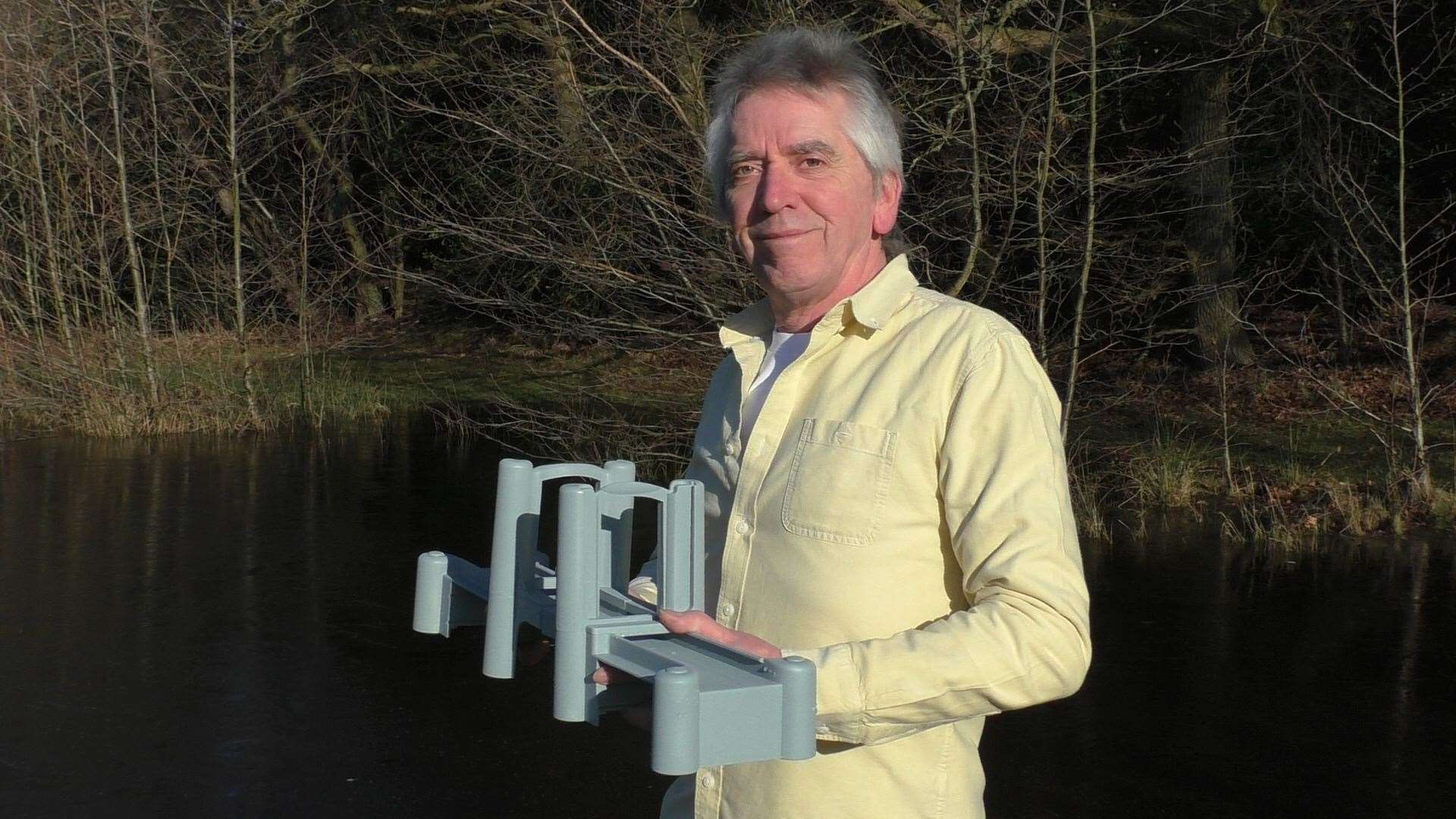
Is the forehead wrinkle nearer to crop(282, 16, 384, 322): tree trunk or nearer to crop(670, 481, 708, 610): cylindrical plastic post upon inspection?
crop(670, 481, 708, 610): cylindrical plastic post

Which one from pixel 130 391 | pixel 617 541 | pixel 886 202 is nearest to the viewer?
pixel 617 541

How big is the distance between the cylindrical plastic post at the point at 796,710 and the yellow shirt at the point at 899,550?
0.26 m

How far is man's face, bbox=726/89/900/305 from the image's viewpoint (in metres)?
2.08

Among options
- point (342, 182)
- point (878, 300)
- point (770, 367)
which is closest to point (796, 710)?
point (878, 300)

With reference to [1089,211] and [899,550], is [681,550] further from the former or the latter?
[1089,211]

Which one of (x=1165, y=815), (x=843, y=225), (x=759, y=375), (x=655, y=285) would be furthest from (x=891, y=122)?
(x=655, y=285)

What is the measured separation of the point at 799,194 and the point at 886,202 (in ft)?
0.60

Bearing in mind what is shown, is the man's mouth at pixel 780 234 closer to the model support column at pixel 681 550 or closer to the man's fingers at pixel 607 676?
the model support column at pixel 681 550

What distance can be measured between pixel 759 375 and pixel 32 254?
1629 cm

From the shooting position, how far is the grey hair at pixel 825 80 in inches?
82.0

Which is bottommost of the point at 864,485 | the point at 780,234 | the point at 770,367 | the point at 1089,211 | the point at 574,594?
the point at 574,594

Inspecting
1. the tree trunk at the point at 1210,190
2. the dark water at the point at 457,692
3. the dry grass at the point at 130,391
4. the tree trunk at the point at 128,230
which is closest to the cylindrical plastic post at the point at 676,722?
the dark water at the point at 457,692

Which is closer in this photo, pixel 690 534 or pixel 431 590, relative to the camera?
pixel 690 534

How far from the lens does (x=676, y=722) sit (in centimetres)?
134
